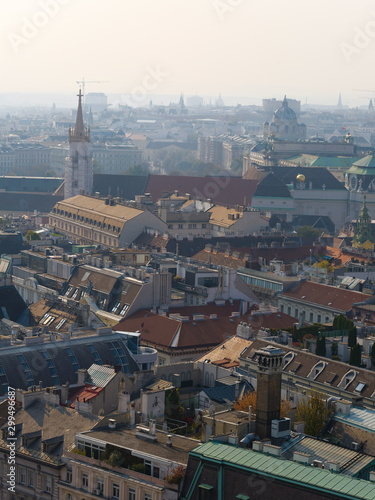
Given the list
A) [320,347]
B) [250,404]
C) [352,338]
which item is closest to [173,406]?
[250,404]

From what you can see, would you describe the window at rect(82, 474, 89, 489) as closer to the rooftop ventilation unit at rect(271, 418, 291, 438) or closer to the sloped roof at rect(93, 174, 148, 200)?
the rooftop ventilation unit at rect(271, 418, 291, 438)

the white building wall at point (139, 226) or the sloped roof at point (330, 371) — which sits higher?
the sloped roof at point (330, 371)

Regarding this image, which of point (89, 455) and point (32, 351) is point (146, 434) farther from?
point (32, 351)

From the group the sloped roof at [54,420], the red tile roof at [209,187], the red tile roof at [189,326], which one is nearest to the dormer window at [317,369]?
the red tile roof at [189,326]

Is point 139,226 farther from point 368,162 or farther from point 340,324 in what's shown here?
point 368,162

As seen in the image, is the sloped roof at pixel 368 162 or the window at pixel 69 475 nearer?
the window at pixel 69 475

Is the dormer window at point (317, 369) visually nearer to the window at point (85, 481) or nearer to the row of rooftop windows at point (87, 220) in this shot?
the window at point (85, 481)
